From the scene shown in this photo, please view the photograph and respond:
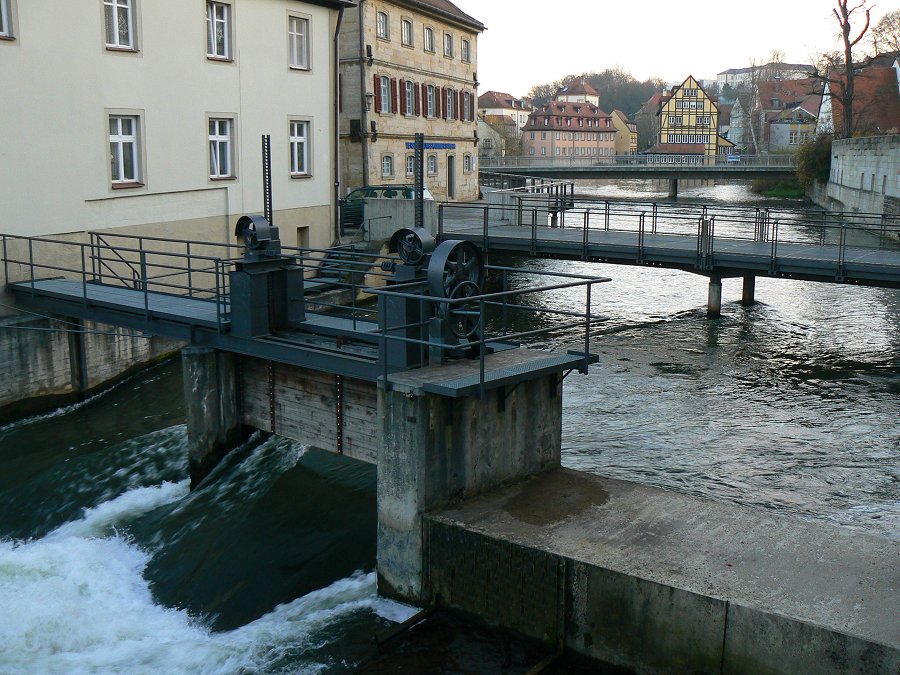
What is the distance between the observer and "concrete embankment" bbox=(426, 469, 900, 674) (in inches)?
282

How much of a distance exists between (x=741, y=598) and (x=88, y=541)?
7.71 m

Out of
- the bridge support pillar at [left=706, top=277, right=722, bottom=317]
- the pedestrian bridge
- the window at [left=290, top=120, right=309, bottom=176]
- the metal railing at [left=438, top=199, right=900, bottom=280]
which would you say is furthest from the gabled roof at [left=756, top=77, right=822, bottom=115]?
the window at [left=290, top=120, right=309, bottom=176]

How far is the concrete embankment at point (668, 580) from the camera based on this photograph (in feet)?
23.5

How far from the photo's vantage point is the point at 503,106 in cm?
13925

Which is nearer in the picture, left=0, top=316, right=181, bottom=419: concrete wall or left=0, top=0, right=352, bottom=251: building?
left=0, top=316, right=181, bottom=419: concrete wall

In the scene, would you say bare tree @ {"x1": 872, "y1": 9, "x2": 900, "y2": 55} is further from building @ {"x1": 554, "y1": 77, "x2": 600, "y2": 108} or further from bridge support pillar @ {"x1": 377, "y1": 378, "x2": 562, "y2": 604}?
building @ {"x1": 554, "y1": 77, "x2": 600, "y2": 108}

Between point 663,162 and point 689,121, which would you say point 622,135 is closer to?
point 689,121

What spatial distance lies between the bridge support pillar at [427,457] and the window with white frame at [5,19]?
37.8 ft

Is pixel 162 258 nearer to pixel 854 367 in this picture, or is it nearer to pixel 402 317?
pixel 402 317

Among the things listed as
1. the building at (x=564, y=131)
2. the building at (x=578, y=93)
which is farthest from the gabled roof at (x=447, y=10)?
the building at (x=578, y=93)

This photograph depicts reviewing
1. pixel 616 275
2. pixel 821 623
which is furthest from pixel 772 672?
pixel 616 275

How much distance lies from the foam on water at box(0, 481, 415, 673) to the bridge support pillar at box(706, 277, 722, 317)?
17160mm

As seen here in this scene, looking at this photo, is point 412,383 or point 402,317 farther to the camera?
point 402,317

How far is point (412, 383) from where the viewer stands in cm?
923
